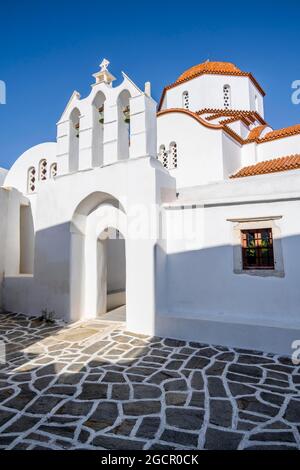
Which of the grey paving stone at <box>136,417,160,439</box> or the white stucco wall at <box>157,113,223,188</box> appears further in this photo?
the white stucco wall at <box>157,113,223,188</box>

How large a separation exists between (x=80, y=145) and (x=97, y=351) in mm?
5423

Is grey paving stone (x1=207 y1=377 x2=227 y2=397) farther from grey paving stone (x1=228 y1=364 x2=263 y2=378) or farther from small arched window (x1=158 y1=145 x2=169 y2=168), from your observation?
small arched window (x1=158 y1=145 x2=169 y2=168)

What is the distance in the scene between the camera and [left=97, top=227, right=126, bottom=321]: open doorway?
762cm

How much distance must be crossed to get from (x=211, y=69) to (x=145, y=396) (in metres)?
16.2

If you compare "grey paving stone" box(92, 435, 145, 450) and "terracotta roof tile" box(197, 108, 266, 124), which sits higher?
"terracotta roof tile" box(197, 108, 266, 124)

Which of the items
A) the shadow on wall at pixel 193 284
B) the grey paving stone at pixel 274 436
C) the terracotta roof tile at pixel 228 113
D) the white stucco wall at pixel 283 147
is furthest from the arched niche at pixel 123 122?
the terracotta roof tile at pixel 228 113

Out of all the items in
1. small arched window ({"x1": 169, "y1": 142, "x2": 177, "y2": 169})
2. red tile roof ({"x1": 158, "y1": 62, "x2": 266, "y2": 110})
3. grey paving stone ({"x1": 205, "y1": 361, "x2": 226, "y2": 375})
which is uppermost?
red tile roof ({"x1": 158, "y1": 62, "x2": 266, "y2": 110})

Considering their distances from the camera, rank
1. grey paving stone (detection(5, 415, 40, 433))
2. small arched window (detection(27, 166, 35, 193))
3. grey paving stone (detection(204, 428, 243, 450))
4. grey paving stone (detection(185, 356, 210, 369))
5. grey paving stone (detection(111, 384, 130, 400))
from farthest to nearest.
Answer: small arched window (detection(27, 166, 35, 193))
grey paving stone (detection(185, 356, 210, 369))
grey paving stone (detection(111, 384, 130, 400))
grey paving stone (detection(5, 415, 40, 433))
grey paving stone (detection(204, 428, 243, 450))

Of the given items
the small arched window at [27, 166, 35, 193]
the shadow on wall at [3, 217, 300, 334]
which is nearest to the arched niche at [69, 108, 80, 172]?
the shadow on wall at [3, 217, 300, 334]

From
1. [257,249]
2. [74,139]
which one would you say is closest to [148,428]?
[257,249]

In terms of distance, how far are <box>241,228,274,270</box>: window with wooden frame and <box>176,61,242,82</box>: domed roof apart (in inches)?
487

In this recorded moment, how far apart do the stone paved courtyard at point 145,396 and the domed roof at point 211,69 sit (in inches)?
572

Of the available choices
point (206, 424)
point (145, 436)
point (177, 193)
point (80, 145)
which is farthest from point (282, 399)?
point (80, 145)

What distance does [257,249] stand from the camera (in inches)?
223
